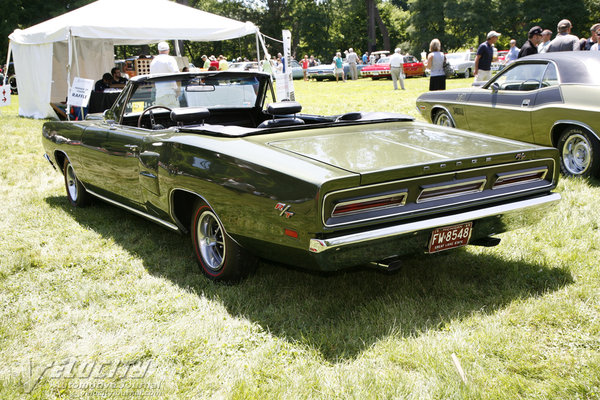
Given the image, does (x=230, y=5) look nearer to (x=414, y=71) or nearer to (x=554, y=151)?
(x=414, y=71)

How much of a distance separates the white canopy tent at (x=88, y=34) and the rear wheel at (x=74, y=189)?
643 centimetres

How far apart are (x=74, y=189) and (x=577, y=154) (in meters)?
5.23

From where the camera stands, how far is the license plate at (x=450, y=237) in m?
2.91

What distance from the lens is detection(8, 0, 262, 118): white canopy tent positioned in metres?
11.6

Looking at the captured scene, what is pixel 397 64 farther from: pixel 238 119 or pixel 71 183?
pixel 71 183

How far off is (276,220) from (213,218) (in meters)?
0.84

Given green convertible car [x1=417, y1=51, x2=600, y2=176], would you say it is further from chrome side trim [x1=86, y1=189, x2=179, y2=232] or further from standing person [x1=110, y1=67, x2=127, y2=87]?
standing person [x1=110, y1=67, x2=127, y2=87]

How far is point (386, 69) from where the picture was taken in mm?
27359

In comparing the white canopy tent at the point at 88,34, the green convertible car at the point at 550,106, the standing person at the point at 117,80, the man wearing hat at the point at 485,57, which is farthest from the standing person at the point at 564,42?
the standing person at the point at 117,80

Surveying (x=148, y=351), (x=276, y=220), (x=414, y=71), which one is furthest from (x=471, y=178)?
(x=414, y=71)

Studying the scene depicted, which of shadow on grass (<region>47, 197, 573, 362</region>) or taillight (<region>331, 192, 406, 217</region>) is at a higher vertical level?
taillight (<region>331, 192, 406, 217</region>)

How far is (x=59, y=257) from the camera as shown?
13.7 feet

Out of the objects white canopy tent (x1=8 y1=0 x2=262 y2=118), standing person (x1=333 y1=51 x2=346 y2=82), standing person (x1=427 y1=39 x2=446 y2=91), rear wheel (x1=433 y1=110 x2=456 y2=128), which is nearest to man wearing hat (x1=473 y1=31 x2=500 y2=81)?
standing person (x1=427 y1=39 x2=446 y2=91)

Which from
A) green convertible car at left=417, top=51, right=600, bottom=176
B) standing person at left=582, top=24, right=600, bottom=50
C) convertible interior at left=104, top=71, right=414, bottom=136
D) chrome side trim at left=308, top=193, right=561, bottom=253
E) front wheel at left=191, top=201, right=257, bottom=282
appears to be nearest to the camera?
chrome side trim at left=308, top=193, right=561, bottom=253
